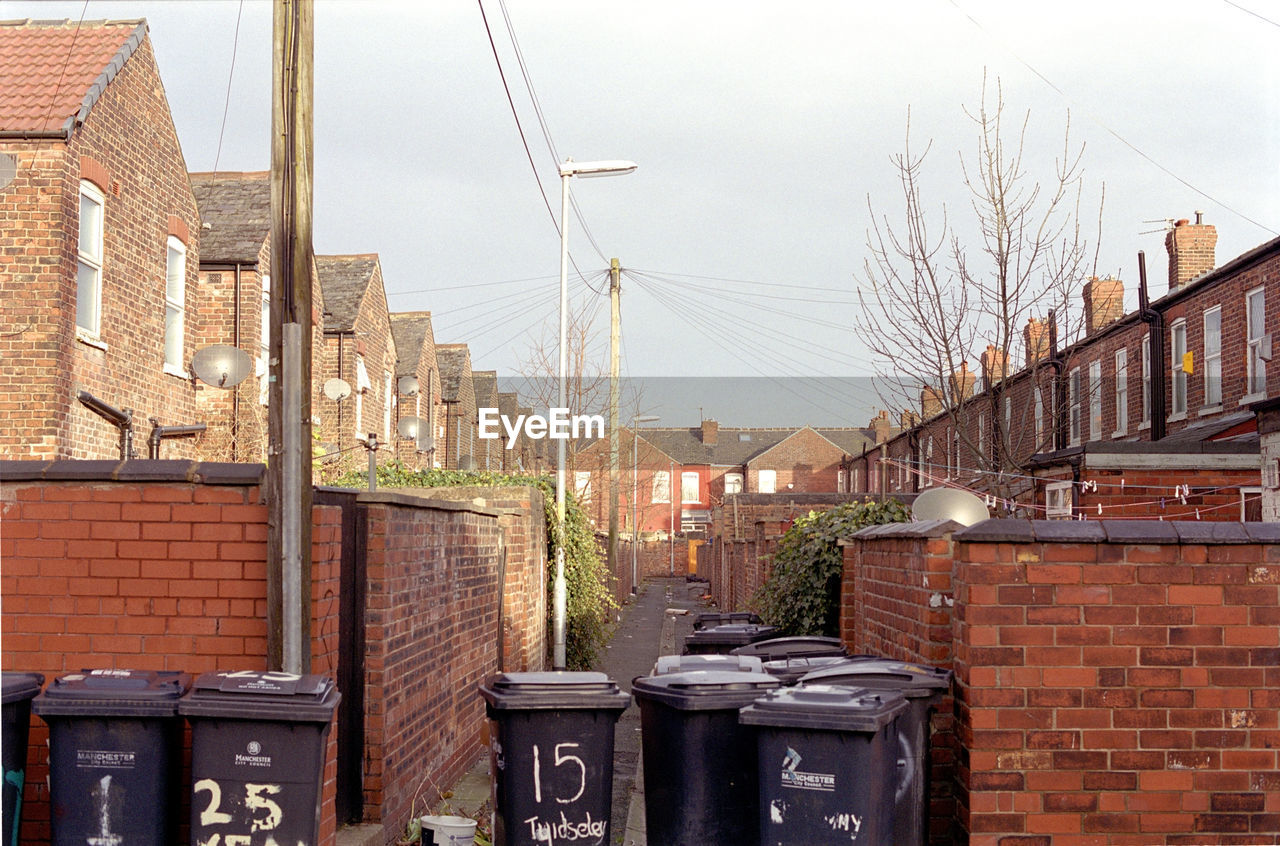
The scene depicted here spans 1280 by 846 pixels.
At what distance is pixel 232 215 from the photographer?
21.4m

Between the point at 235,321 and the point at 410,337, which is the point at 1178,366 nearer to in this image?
the point at 235,321

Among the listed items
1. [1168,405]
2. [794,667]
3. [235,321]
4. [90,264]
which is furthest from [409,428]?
[794,667]

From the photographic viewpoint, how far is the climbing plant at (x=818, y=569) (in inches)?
441

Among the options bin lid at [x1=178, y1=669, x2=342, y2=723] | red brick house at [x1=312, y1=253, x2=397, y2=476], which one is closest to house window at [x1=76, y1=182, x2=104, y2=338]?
red brick house at [x1=312, y1=253, x2=397, y2=476]

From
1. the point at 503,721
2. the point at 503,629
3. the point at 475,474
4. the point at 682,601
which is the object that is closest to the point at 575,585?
the point at 475,474

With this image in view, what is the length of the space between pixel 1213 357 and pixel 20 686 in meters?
20.7

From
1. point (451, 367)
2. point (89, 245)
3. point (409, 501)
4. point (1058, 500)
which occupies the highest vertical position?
point (451, 367)

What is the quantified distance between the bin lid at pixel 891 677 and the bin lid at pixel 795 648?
80.8 inches

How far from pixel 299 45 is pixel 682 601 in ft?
125

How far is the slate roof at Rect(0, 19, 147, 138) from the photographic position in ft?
44.9

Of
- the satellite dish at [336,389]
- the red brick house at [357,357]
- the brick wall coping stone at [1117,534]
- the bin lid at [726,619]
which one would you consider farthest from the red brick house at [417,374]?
the brick wall coping stone at [1117,534]

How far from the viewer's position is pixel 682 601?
43.4 metres

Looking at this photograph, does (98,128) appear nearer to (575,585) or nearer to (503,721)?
(575,585)

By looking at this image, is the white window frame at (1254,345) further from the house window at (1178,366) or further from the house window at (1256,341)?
the house window at (1178,366)
